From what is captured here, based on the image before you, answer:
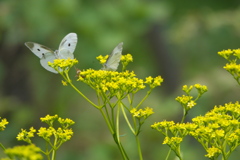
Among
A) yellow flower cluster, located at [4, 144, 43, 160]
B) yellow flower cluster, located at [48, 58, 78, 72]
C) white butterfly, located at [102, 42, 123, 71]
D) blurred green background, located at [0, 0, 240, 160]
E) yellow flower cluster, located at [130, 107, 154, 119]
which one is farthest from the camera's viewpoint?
blurred green background, located at [0, 0, 240, 160]

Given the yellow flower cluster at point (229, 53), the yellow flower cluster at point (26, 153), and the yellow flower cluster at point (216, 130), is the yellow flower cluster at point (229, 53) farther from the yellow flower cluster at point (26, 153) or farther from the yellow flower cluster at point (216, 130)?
the yellow flower cluster at point (26, 153)

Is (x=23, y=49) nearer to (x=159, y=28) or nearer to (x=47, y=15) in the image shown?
(x=47, y=15)

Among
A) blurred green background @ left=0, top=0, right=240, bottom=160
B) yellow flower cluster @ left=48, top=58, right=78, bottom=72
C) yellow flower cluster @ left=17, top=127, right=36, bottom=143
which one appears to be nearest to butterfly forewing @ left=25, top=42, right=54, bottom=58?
yellow flower cluster @ left=48, top=58, right=78, bottom=72

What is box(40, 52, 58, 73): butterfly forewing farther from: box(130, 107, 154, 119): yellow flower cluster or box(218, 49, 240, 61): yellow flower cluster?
box(218, 49, 240, 61): yellow flower cluster

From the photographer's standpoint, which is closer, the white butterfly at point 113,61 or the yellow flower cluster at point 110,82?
the yellow flower cluster at point 110,82

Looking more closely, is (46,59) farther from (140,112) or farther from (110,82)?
A: (140,112)

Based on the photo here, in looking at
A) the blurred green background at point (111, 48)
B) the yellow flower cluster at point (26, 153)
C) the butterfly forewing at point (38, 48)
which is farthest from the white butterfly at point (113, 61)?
the blurred green background at point (111, 48)

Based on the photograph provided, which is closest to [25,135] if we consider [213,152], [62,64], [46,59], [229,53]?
[62,64]
